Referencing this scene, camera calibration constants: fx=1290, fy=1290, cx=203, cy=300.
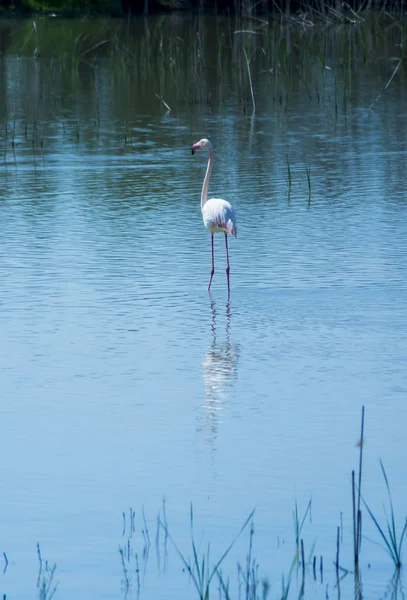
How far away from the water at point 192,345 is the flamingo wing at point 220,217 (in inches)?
16.6

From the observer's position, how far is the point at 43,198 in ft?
47.8

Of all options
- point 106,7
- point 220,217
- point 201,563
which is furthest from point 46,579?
point 106,7

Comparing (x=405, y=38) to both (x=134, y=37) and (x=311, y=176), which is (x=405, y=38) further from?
(x=311, y=176)

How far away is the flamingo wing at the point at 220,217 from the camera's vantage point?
10.3 meters

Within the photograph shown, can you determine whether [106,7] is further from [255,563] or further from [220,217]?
[255,563]

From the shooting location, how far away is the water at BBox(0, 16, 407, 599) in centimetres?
535

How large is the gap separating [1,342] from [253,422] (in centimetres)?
243

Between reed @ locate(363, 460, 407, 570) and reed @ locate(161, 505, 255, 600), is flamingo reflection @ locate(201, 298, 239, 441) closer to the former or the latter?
reed @ locate(161, 505, 255, 600)

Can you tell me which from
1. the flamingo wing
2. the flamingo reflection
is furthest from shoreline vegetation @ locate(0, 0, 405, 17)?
the flamingo reflection

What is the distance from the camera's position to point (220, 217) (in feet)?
34.1

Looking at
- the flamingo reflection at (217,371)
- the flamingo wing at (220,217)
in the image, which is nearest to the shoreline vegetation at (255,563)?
the flamingo reflection at (217,371)

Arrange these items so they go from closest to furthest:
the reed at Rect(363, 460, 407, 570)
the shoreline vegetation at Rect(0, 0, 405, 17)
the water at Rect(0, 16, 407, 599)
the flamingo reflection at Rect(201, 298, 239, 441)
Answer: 1. the reed at Rect(363, 460, 407, 570)
2. the water at Rect(0, 16, 407, 599)
3. the flamingo reflection at Rect(201, 298, 239, 441)
4. the shoreline vegetation at Rect(0, 0, 405, 17)

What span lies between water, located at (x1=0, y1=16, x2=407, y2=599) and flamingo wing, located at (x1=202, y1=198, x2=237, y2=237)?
0.42 meters

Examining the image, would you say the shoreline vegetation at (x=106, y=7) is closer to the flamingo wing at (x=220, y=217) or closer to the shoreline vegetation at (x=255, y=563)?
the flamingo wing at (x=220, y=217)
